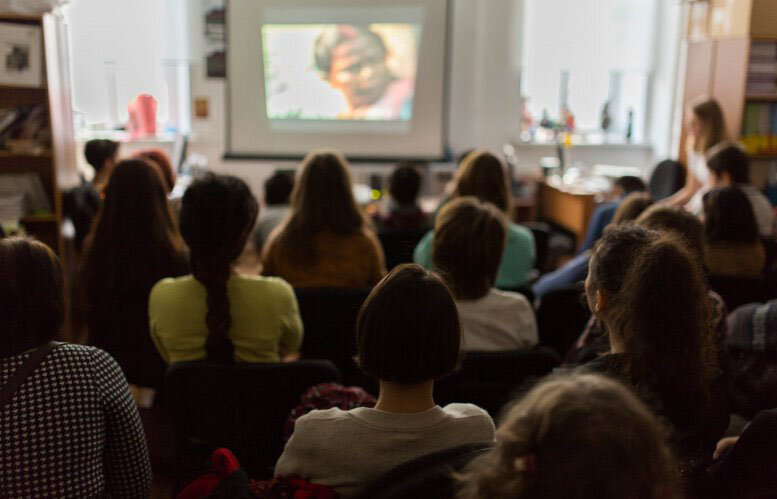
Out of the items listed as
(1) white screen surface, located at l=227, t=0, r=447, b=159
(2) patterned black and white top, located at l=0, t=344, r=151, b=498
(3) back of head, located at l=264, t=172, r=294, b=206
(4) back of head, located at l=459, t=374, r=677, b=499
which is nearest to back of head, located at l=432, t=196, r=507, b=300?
(2) patterned black and white top, located at l=0, t=344, r=151, b=498

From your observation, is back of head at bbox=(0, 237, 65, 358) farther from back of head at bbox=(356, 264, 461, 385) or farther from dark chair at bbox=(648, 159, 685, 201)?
dark chair at bbox=(648, 159, 685, 201)

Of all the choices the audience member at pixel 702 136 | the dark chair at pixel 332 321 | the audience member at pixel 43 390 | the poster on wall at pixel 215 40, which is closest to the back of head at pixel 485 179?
the dark chair at pixel 332 321

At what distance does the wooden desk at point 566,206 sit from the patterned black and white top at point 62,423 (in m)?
4.38

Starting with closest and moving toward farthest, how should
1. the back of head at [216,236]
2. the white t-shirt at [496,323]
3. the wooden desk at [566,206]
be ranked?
the back of head at [216,236] → the white t-shirt at [496,323] → the wooden desk at [566,206]

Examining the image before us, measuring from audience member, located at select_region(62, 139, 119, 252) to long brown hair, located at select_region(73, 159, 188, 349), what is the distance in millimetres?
1536

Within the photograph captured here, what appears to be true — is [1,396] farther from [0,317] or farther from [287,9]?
[287,9]

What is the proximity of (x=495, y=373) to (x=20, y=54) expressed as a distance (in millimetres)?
3017

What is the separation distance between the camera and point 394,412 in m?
1.25

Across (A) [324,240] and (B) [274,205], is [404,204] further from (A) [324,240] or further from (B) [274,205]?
(A) [324,240]

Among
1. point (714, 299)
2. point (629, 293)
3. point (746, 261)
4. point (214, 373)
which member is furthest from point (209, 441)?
point (746, 261)

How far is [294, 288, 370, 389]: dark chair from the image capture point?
2358 millimetres

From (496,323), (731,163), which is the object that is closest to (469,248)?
(496,323)

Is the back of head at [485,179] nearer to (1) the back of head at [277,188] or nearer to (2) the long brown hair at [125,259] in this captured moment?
(1) the back of head at [277,188]

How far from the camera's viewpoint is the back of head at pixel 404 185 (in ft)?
12.6
